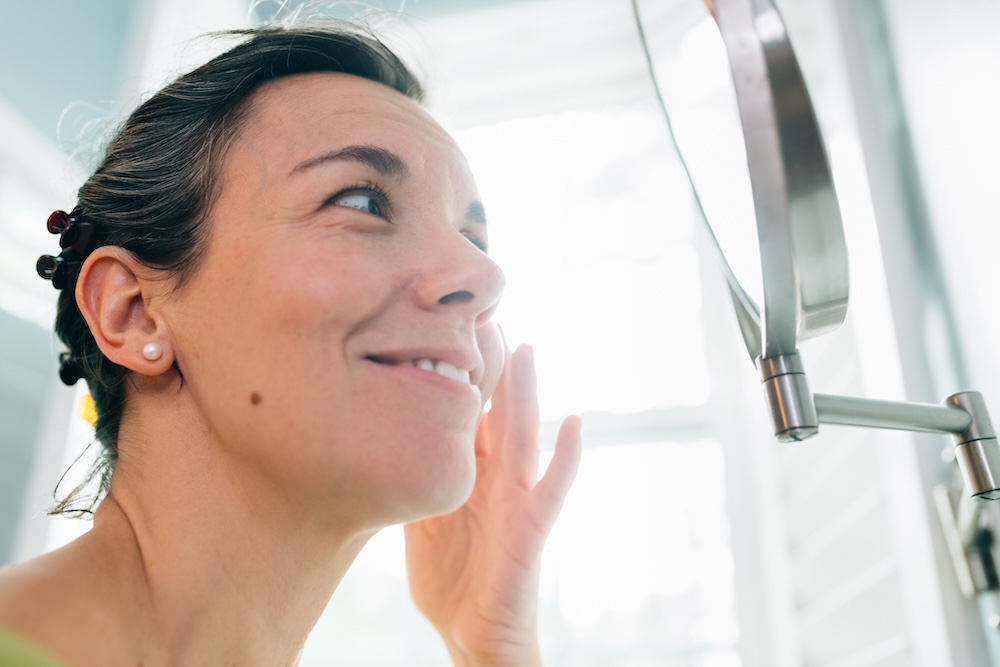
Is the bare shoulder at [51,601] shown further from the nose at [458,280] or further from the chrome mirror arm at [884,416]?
the chrome mirror arm at [884,416]

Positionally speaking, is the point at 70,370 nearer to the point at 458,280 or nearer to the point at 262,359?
the point at 262,359

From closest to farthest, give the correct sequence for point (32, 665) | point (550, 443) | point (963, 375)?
1. point (32, 665)
2. point (963, 375)
3. point (550, 443)

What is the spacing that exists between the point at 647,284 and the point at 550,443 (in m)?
0.53

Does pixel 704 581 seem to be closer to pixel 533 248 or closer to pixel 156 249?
pixel 533 248

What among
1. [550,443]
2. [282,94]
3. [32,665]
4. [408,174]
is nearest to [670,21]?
[408,174]

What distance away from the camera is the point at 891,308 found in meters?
0.98

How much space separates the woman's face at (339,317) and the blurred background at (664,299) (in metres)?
0.26

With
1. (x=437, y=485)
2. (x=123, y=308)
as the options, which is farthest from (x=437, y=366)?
(x=123, y=308)

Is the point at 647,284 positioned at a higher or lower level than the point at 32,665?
higher

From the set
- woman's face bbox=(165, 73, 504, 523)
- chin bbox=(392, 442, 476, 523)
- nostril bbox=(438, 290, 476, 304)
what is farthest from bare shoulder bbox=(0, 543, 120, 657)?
nostril bbox=(438, 290, 476, 304)

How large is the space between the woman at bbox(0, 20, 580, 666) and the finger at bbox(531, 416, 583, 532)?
0.05 meters

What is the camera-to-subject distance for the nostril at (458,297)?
0.70m

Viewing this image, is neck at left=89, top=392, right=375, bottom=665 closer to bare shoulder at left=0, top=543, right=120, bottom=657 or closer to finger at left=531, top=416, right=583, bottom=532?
bare shoulder at left=0, top=543, right=120, bottom=657

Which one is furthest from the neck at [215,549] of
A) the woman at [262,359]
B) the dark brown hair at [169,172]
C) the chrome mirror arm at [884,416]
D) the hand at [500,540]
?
the chrome mirror arm at [884,416]
